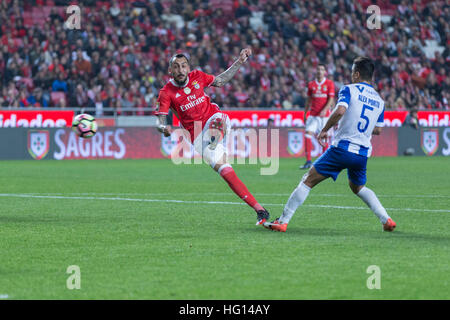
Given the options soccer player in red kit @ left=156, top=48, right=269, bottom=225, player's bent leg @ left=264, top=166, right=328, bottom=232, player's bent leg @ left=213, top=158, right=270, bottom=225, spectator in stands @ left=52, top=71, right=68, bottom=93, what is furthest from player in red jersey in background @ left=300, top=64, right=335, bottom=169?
player's bent leg @ left=264, top=166, right=328, bottom=232

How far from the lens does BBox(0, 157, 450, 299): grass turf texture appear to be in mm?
5531

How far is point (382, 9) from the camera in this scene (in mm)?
35844

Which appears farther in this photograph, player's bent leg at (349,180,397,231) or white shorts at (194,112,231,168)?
white shorts at (194,112,231,168)

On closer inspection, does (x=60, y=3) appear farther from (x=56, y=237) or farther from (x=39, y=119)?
(x=56, y=237)

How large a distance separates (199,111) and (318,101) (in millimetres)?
10996

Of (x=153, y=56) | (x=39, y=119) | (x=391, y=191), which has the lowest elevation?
(x=391, y=191)

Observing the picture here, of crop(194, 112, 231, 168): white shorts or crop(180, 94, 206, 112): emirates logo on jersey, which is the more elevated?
crop(180, 94, 206, 112): emirates logo on jersey

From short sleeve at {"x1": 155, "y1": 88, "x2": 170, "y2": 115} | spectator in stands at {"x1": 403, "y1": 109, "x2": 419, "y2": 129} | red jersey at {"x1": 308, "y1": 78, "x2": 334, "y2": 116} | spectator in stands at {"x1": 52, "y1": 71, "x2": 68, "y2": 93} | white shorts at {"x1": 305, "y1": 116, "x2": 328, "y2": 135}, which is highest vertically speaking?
spectator in stands at {"x1": 52, "y1": 71, "x2": 68, "y2": 93}

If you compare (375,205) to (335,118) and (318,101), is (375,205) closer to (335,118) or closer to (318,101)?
(335,118)

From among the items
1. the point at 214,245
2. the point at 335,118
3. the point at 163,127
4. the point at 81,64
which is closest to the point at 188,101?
the point at 163,127

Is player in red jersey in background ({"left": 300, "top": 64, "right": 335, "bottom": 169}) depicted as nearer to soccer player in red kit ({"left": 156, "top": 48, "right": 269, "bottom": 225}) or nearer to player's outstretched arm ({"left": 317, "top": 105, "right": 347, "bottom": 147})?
soccer player in red kit ({"left": 156, "top": 48, "right": 269, "bottom": 225})

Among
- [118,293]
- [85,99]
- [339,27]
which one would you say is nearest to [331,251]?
[118,293]

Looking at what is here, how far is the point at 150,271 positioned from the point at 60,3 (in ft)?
81.1

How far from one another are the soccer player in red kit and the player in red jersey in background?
10107 mm
